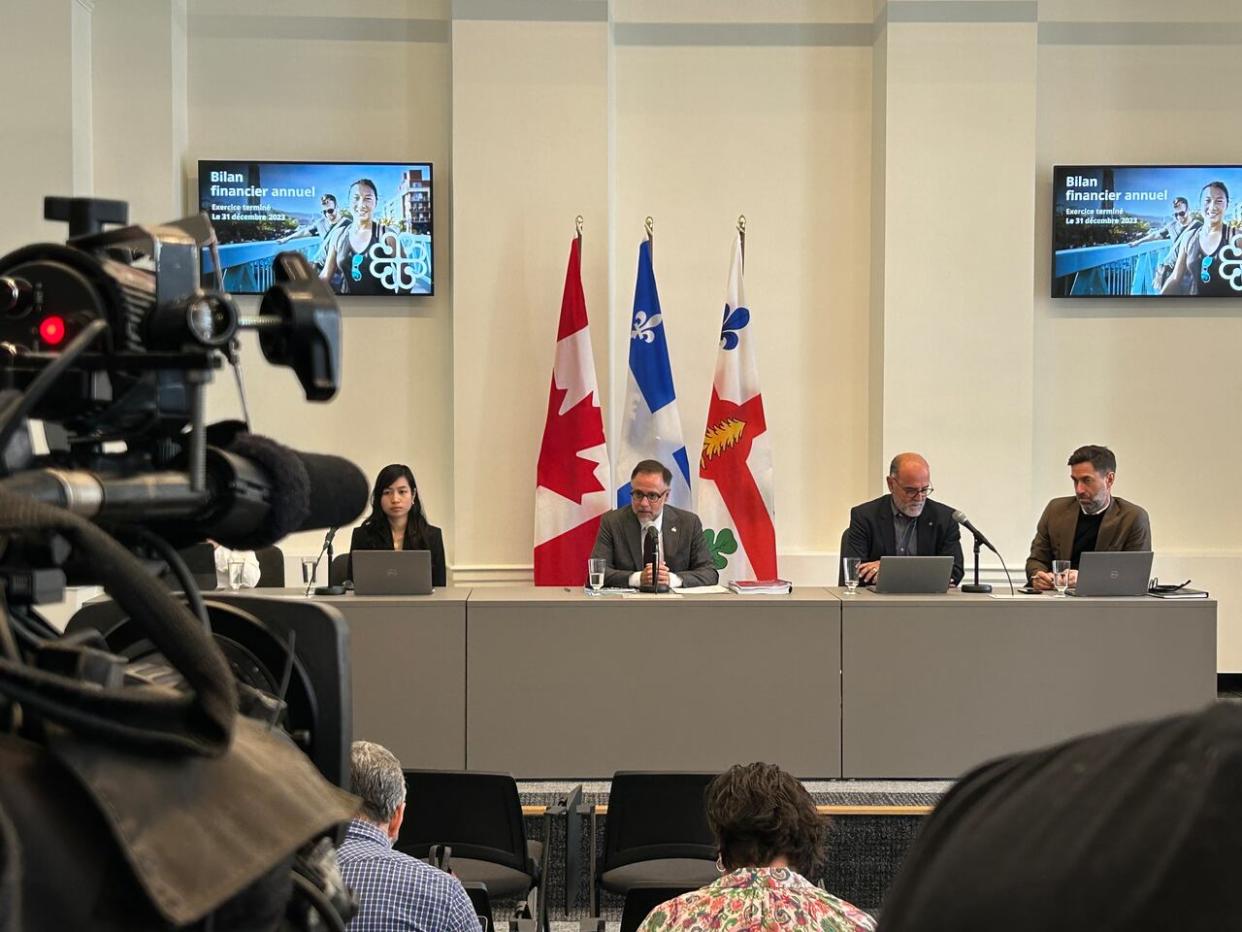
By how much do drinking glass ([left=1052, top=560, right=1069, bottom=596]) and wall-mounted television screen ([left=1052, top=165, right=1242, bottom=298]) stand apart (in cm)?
268

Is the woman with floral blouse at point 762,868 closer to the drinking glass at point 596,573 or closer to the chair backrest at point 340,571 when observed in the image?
the drinking glass at point 596,573

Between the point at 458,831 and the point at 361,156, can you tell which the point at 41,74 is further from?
the point at 458,831

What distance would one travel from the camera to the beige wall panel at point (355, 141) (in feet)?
25.2

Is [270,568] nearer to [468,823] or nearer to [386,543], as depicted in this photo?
[386,543]

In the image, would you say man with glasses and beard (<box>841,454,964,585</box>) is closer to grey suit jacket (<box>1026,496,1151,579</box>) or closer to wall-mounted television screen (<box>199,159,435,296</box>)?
grey suit jacket (<box>1026,496,1151,579</box>)

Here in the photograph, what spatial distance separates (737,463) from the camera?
7281 mm

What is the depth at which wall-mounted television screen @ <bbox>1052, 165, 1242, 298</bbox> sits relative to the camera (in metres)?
7.72

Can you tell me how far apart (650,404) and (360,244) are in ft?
6.25

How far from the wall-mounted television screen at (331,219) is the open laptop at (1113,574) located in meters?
3.98

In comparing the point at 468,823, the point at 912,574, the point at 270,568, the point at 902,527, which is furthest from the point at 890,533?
the point at 468,823

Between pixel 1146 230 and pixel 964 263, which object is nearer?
pixel 964 263

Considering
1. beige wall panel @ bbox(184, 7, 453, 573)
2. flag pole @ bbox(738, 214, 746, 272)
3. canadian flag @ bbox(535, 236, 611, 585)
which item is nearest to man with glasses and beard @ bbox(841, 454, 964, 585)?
canadian flag @ bbox(535, 236, 611, 585)

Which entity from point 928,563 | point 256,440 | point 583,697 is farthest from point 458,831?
point 256,440

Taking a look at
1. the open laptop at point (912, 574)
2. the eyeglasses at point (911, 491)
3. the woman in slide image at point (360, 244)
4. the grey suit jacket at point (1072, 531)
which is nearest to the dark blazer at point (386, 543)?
the woman in slide image at point (360, 244)
